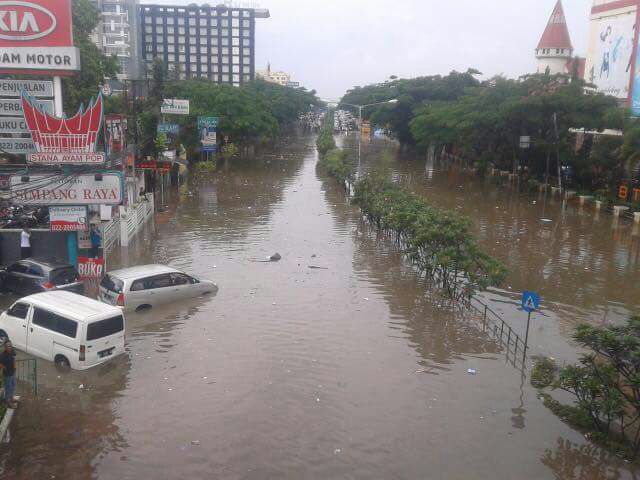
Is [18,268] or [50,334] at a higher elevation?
[18,268]

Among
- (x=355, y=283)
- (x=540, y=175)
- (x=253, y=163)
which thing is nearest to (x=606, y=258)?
(x=355, y=283)

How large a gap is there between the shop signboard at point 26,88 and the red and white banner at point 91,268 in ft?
17.5

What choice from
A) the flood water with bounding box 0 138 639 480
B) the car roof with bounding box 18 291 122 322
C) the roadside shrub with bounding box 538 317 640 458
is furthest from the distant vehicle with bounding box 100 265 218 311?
the roadside shrub with bounding box 538 317 640 458

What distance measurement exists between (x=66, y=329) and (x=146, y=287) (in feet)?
12.4

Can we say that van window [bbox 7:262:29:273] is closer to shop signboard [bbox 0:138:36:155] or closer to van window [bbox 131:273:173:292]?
van window [bbox 131:273:173:292]

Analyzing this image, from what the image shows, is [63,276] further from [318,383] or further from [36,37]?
[318,383]

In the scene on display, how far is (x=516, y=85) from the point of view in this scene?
145 ft

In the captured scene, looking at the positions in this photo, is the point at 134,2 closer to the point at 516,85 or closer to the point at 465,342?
the point at 516,85

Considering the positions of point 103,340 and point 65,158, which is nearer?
point 103,340

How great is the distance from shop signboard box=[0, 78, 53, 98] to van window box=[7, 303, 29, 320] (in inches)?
331

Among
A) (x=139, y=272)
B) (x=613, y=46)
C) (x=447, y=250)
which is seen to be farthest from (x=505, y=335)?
(x=613, y=46)

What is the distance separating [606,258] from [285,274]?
1261cm

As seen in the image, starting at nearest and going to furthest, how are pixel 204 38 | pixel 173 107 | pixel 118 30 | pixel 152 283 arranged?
pixel 152 283 → pixel 173 107 → pixel 118 30 → pixel 204 38

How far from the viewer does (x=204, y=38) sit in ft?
485
